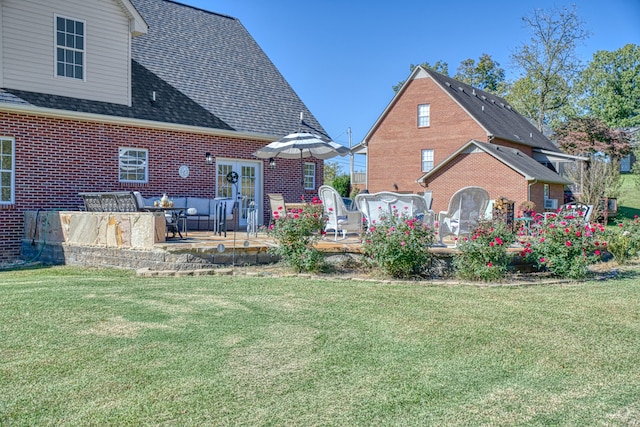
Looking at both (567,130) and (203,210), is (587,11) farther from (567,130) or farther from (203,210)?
(203,210)

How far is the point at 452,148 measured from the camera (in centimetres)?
2781

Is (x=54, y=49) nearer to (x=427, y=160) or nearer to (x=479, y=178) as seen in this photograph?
(x=479, y=178)

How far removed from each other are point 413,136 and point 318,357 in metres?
26.2

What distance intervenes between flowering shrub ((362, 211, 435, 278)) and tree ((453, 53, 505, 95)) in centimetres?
4877

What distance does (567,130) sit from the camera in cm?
3578

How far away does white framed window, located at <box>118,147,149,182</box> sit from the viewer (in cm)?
1298

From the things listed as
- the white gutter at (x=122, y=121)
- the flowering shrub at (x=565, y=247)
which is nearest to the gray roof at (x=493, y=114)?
the white gutter at (x=122, y=121)

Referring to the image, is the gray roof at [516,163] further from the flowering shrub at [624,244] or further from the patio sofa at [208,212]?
the patio sofa at [208,212]

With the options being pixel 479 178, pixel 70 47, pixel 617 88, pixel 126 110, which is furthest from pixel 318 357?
pixel 617 88

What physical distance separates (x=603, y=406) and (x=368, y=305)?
284 centimetres

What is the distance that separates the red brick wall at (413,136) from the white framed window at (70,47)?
1932 centimetres

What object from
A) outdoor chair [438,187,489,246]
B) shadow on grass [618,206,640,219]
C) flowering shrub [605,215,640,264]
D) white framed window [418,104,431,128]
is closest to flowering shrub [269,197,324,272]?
outdoor chair [438,187,489,246]

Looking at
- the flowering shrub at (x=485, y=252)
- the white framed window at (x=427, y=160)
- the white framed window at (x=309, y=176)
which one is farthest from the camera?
the white framed window at (x=427, y=160)

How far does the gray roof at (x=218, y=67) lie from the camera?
1515 centimetres
